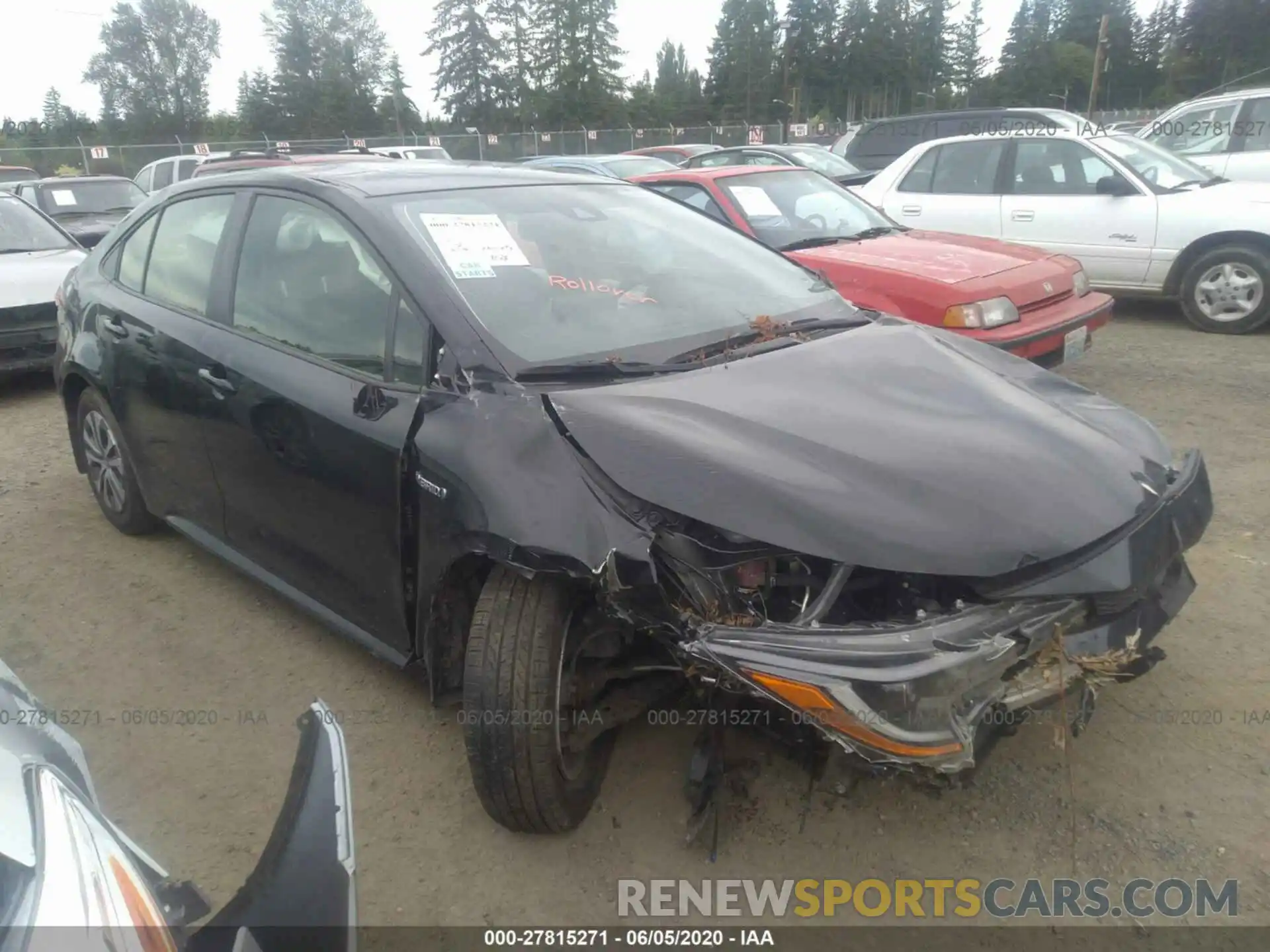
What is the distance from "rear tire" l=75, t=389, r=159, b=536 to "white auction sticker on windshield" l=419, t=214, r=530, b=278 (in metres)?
2.06

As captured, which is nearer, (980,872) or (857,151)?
(980,872)

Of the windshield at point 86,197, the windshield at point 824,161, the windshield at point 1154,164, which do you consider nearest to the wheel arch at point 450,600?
the windshield at point 1154,164

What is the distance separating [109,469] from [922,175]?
22.9 ft

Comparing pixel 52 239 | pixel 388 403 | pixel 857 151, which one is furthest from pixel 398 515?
pixel 857 151

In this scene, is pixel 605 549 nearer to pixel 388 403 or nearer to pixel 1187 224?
pixel 388 403

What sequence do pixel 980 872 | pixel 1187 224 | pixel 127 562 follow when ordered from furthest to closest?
pixel 1187 224 → pixel 127 562 → pixel 980 872

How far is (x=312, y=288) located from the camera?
3020 mm

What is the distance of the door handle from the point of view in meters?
3.15

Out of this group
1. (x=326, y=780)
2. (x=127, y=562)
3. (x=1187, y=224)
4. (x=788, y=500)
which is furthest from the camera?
(x=1187, y=224)

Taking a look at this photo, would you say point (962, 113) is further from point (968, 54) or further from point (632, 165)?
point (968, 54)

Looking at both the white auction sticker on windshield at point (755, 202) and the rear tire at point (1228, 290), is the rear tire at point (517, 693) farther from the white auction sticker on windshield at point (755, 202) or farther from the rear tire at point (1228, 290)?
the rear tire at point (1228, 290)

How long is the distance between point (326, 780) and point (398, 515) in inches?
42.0

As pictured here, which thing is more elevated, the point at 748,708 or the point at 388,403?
the point at 388,403

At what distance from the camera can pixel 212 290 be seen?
3.38 m
